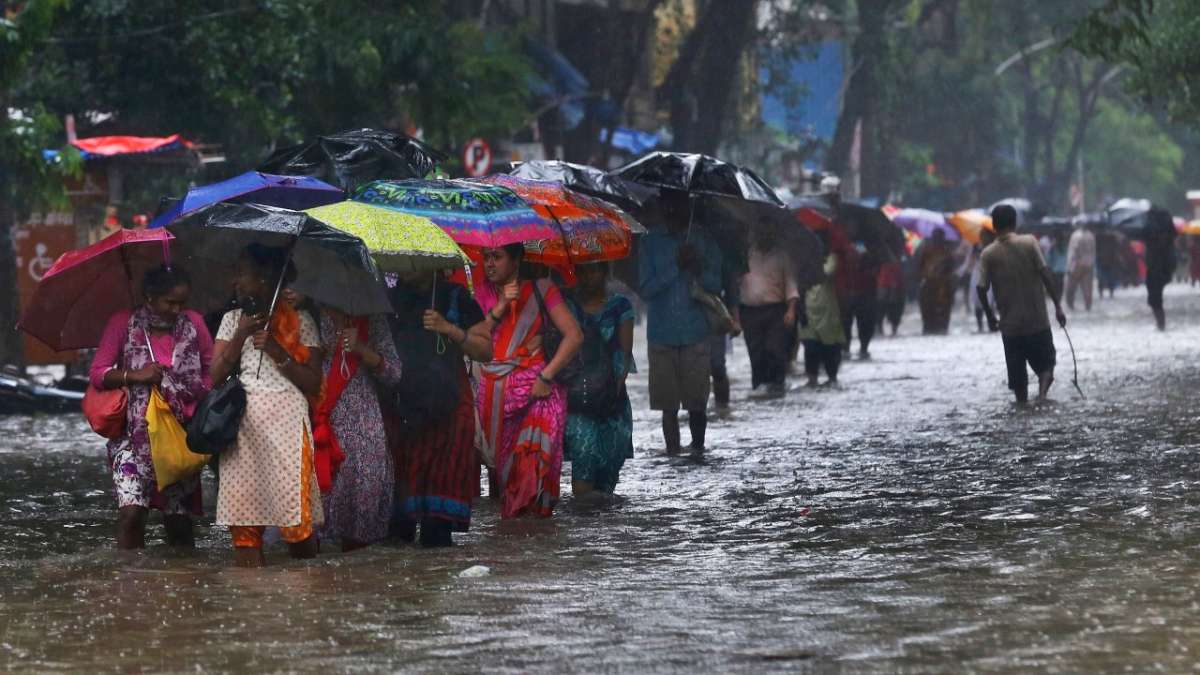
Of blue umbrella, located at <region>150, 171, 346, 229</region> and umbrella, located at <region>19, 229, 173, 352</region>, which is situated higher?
blue umbrella, located at <region>150, 171, 346, 229</region>

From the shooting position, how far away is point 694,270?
525 inches

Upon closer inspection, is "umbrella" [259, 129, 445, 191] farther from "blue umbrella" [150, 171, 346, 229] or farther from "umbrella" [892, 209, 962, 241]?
"umbrella" [892, 209, 962, 241]

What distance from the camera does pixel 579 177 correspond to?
1228 centimetres

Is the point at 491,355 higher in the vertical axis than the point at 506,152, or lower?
lower

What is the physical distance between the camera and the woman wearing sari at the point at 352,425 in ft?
28.6

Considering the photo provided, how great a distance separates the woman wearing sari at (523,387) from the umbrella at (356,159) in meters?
1.40

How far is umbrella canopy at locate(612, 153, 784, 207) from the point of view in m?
13.2

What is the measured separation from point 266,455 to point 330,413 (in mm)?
403

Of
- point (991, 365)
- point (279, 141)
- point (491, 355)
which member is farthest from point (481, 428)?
point (279, 141)

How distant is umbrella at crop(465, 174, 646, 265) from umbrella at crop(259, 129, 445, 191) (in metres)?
0.85

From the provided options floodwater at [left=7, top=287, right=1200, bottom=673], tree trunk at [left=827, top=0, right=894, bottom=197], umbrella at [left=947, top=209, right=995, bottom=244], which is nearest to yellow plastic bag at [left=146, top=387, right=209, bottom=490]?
floodwater at [left=7, top=287, right=1200, bottom=673]

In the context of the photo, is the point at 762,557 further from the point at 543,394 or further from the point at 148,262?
the point at 148,262

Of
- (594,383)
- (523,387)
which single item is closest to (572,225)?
(523,387)

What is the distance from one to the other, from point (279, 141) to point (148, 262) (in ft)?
51.8
